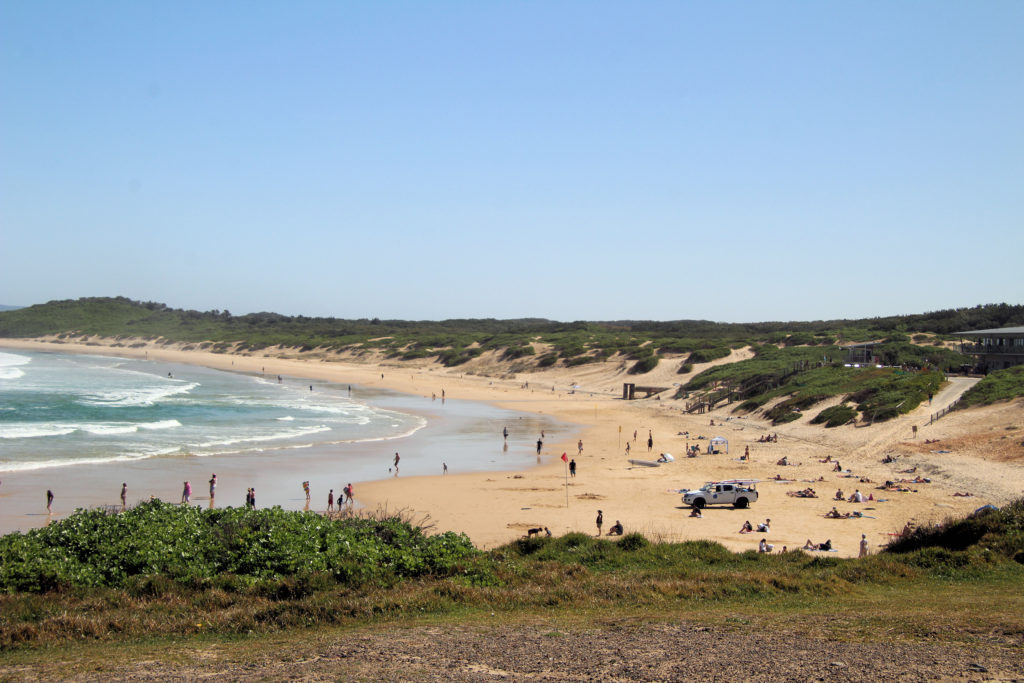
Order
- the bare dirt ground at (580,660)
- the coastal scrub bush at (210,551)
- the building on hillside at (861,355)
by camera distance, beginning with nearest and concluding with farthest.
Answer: the bare dirt ground at (580,660) < the coastal scrub bush at (210,551) < the building on hillside at (861,355)

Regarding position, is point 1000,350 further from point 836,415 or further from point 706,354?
point 706,354

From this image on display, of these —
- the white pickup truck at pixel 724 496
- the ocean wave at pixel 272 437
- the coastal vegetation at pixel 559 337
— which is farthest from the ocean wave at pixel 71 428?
the coastal vegetation at pixel 559 337

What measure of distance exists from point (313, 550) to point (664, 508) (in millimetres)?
14823

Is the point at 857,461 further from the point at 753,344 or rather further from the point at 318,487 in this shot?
the point at 753,344

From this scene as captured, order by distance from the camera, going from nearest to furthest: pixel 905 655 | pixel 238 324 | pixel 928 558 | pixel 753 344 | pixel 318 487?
pixel 905 655, pixel 928 558, pixel 318 487, pixel 753 344, pixel 238 324

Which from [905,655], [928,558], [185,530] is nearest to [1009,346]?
[928,558]

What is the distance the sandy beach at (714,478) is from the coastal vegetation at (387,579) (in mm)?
4784

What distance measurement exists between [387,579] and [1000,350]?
172ft

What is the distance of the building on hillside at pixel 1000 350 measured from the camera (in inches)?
1971

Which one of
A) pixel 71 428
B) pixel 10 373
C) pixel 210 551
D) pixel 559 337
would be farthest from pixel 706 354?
pixel 10 373

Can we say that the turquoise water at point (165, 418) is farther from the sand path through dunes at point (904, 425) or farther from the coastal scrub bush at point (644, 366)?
the coastal scrub bush at point (644, 366)

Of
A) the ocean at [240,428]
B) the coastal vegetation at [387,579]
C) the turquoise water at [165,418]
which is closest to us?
the coastal vegetation at [387,579]

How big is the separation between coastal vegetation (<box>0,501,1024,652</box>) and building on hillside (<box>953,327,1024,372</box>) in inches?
1542

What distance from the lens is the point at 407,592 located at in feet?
43.3
